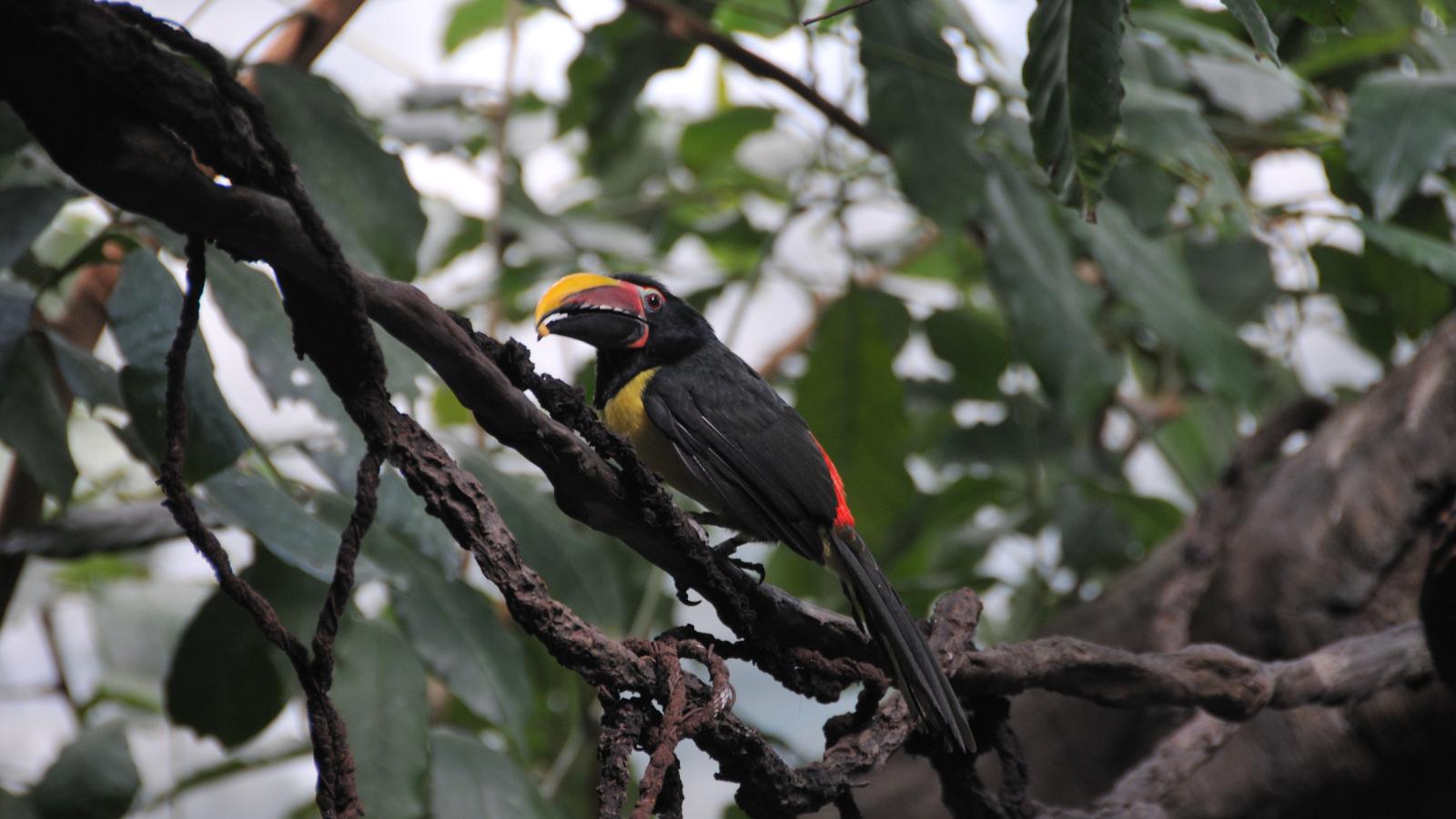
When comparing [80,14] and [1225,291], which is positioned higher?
[1225,291]

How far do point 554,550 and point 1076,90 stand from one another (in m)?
1.41

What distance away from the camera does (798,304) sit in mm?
4836

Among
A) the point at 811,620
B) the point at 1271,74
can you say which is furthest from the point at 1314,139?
the point at 811,620

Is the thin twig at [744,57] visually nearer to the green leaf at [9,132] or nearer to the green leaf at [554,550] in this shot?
the green leaf at [554,550]

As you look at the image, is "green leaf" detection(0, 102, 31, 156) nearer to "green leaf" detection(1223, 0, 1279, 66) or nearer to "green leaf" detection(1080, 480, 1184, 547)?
"green leaf" detection(1223, 0, 1279, 66)

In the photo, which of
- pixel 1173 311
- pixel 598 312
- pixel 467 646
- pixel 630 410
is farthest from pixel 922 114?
pixel 467 646

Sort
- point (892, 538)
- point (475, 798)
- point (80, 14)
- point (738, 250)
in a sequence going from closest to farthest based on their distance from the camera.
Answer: point (80, 14) < point (475, 798) < point (892, 538) < point (738, 250)

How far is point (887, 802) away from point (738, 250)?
6.03 feet

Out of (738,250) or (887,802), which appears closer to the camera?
(887,802)

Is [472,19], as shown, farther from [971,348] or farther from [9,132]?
[9,132]

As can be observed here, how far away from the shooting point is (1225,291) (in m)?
3.60

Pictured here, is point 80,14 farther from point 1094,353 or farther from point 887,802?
point 887,802

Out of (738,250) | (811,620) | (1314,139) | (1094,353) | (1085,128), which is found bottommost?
(811,620)

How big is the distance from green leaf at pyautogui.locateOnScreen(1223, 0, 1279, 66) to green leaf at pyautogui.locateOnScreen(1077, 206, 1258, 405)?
1506mm
